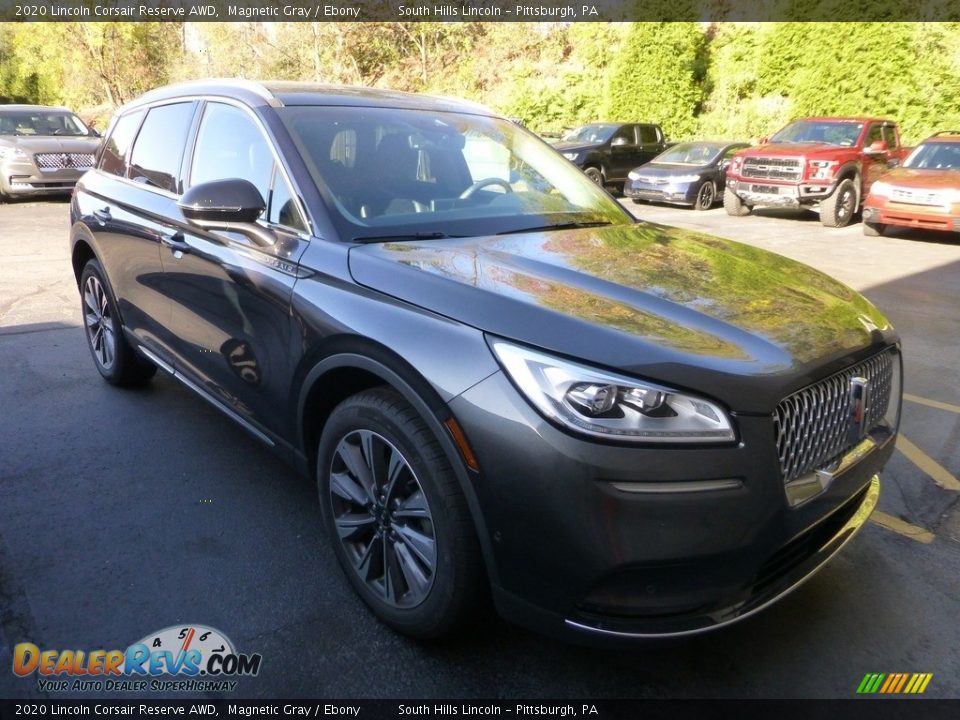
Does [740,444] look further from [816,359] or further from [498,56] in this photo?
[498,56]

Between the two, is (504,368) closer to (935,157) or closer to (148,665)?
(148,665)

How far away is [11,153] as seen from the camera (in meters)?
14.6

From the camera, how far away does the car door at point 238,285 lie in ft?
9.52

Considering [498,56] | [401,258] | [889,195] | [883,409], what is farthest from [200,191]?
[498,56]

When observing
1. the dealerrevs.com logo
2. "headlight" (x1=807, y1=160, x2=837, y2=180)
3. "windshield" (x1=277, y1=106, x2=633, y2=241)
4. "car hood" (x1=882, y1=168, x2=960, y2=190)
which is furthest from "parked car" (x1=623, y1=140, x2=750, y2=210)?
the dealerrevs.com logo

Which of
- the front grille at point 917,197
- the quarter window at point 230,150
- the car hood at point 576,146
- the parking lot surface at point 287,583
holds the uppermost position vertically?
the quarter window at point 230,150

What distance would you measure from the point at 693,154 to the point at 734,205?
96.3 inches

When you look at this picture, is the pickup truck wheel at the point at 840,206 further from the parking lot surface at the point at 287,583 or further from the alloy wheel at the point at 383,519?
the alloy wheel at the point at 383,519

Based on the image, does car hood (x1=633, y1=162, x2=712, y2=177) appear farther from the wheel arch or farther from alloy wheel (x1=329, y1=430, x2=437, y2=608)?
alloy wheel (x1=329, y1=430, x2=437, y2=608)

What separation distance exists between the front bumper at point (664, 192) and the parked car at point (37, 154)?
10.7 metres

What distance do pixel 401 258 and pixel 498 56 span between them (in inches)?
1169

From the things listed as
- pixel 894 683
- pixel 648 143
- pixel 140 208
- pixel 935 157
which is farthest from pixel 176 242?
pixel 648 143

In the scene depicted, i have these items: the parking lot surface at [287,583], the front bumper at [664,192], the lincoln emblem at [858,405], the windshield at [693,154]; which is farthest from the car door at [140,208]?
the windshield at [693,154]

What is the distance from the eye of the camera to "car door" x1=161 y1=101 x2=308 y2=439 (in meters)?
2.90
